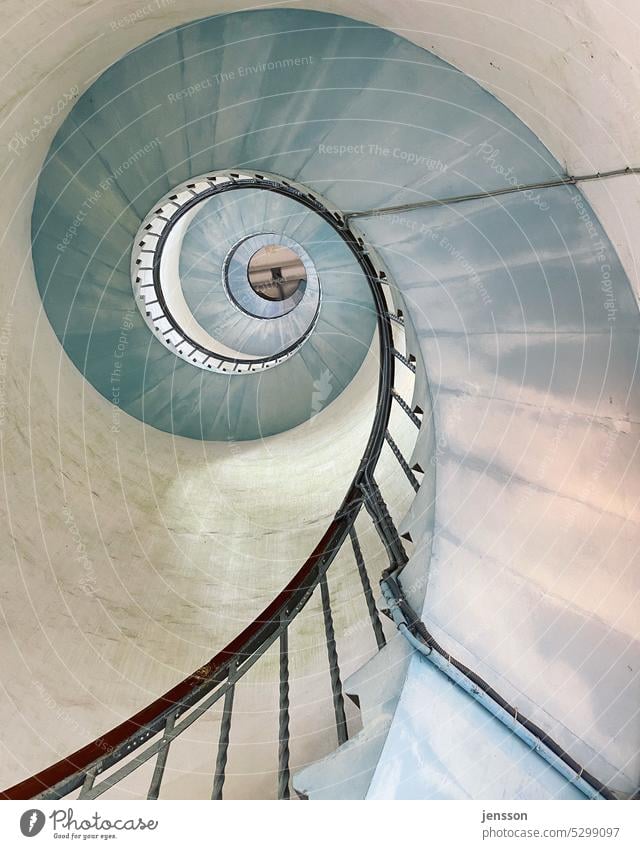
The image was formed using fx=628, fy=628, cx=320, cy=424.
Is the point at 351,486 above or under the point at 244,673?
above

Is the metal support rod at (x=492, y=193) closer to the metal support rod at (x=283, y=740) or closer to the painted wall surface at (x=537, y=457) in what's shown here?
the painted wall surface at (x=537, y=457)

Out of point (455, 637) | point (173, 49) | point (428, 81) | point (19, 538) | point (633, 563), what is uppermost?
point (173, 49)

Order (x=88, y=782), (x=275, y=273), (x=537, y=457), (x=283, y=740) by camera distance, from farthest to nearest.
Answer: (x=275, y=273) < (x=537, y=457) < (x=283, y=740) < (x=88, y=782)

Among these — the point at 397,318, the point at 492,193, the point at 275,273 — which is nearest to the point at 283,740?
the point at 492,193

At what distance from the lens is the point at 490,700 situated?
9.99 feet

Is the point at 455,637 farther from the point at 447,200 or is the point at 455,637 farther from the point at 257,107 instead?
the point at 257,107

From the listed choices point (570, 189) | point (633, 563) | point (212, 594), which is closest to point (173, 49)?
point (570, 189)

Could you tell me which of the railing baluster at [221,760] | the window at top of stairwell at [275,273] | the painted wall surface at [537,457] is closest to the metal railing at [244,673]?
the railing baluster at [221,760]

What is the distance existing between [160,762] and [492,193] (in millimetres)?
2894

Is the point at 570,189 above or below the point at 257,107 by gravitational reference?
below

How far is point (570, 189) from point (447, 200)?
82cm

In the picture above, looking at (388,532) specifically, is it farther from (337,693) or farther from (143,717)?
(143,717)

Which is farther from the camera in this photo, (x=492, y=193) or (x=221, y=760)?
(x=492, y=193)

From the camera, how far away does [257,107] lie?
3.62 m
